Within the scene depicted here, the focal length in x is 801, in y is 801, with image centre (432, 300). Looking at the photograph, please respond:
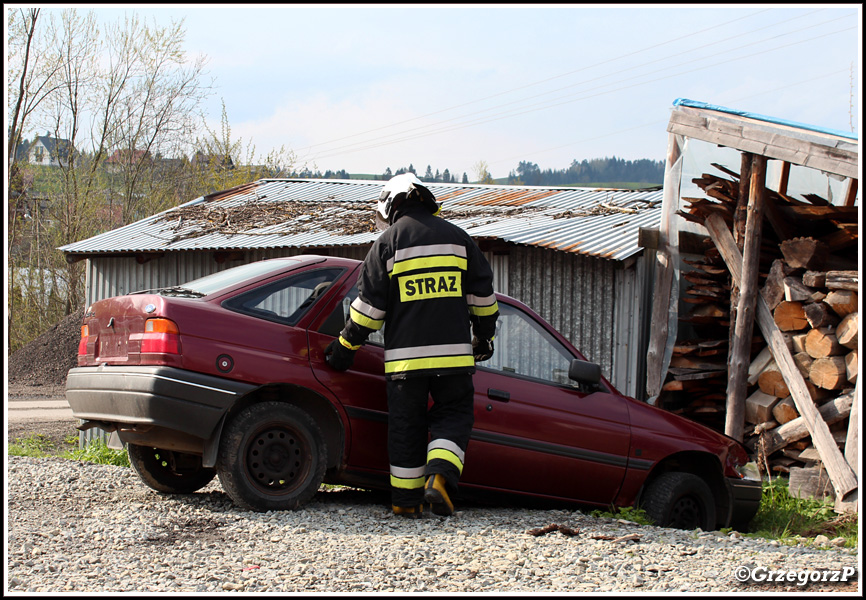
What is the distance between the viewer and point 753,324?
25.3 ft

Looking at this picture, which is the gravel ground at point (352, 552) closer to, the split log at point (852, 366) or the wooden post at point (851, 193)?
the split log at point (852, 366)

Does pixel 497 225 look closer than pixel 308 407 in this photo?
No

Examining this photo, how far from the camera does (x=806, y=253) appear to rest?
7.33 m

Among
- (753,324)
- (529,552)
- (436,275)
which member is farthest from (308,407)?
(753,324)

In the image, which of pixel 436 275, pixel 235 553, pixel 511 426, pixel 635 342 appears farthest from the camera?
pixel 635 342

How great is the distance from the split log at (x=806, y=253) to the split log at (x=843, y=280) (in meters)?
0.23

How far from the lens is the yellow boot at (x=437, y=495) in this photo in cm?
457

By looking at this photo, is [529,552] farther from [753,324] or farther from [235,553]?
[753,324]

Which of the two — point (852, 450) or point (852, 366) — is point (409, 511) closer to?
point (852, 450)

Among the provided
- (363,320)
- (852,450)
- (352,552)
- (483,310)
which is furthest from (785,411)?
(352,552)

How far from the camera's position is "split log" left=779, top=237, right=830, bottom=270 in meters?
7.27

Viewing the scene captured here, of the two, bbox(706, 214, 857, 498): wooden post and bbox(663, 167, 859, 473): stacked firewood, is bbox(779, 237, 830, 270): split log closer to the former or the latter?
bbox(663, 167, 859, 473): stacked firewood

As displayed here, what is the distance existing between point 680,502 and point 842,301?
2586 mm

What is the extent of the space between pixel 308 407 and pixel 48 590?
184 cm
